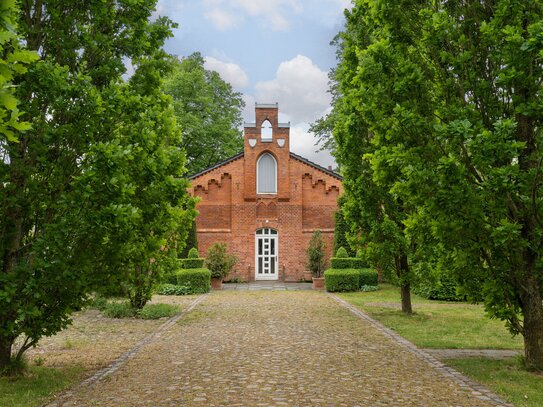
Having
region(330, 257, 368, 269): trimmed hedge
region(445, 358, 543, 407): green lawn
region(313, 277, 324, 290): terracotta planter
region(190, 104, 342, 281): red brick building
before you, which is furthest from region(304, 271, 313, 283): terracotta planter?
region(445, 358, 543, 407): green lawn

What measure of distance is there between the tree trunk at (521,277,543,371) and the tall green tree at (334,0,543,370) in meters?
0.02

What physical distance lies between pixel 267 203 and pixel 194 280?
8788 millimetres

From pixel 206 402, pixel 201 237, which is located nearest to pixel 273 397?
pixel 206 402

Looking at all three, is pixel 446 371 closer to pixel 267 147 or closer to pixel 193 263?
pixel 193 263

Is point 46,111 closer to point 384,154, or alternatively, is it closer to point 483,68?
point 384,154

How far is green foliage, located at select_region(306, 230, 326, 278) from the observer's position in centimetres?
2778

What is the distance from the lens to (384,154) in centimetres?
878

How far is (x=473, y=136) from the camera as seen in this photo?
7.30 meters

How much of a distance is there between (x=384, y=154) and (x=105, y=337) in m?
7.60

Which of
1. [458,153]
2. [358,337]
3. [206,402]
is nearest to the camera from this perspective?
[206,402]

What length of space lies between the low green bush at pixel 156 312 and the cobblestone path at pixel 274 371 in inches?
69.3

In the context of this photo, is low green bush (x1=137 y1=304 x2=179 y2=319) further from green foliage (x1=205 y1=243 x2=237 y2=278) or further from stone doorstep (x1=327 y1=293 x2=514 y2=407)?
green foliage (x1=205 y1=243 x2=237 y2=278)

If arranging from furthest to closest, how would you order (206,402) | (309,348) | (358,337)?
(358,337), (309,348), (206,402)

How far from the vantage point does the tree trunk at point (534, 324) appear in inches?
304
